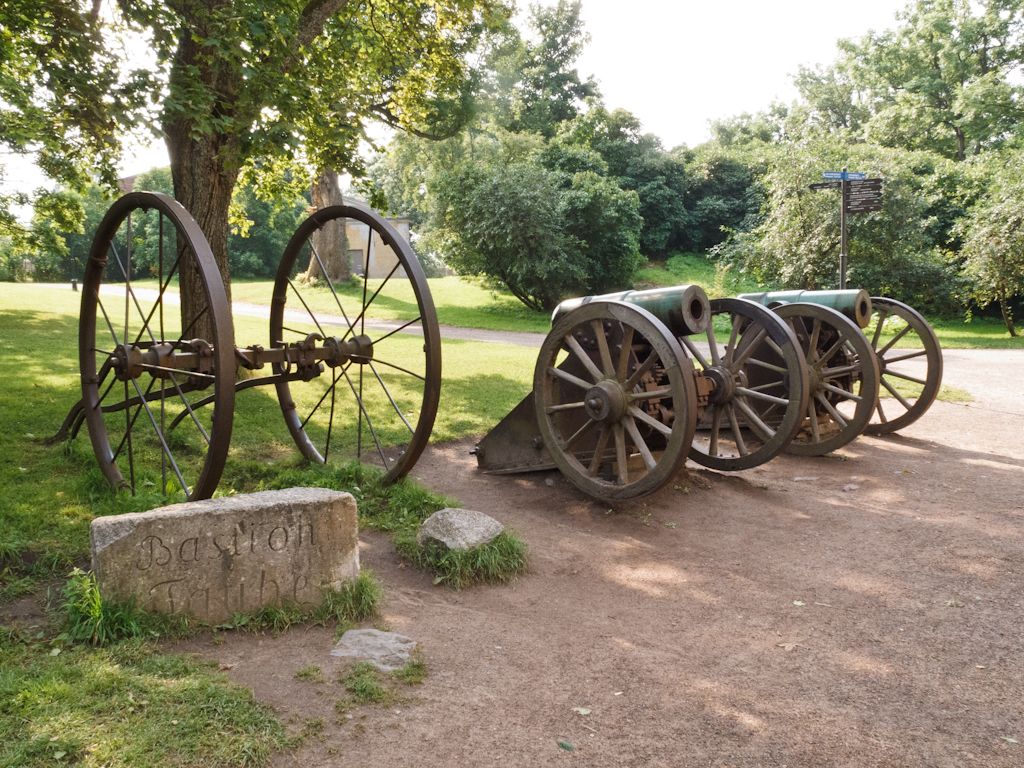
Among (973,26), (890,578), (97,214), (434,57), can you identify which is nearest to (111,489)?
(890,578)

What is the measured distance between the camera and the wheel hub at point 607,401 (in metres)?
5.62

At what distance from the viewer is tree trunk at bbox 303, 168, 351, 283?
81.4 feet

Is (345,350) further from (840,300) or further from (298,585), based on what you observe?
(840,300)

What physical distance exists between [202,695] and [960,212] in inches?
1034

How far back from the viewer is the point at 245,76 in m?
6.65

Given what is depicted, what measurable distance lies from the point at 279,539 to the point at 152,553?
553 millimetres

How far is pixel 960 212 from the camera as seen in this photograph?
23.5 m

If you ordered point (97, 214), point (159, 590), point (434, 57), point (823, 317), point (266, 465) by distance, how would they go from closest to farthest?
point (159, 590) < point (266, 465) < point (823, 317) < point (434, 57) < point (97, 214)

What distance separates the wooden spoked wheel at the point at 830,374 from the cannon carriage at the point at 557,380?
2cm

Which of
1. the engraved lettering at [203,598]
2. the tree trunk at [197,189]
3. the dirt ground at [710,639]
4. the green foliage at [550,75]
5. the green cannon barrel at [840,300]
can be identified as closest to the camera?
the dirt ground at [710,639]

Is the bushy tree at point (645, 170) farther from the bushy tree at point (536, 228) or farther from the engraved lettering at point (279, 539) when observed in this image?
Answer: the engraved lettering at point (279, 539)

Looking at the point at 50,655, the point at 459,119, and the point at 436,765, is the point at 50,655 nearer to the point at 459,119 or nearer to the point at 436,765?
the point at 436,765

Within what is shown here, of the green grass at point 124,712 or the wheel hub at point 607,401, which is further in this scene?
the wheel hub at point 607,401

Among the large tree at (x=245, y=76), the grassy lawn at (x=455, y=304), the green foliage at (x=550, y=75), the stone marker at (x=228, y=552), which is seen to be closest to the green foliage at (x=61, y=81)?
the large tree at (x=245, y=76)
